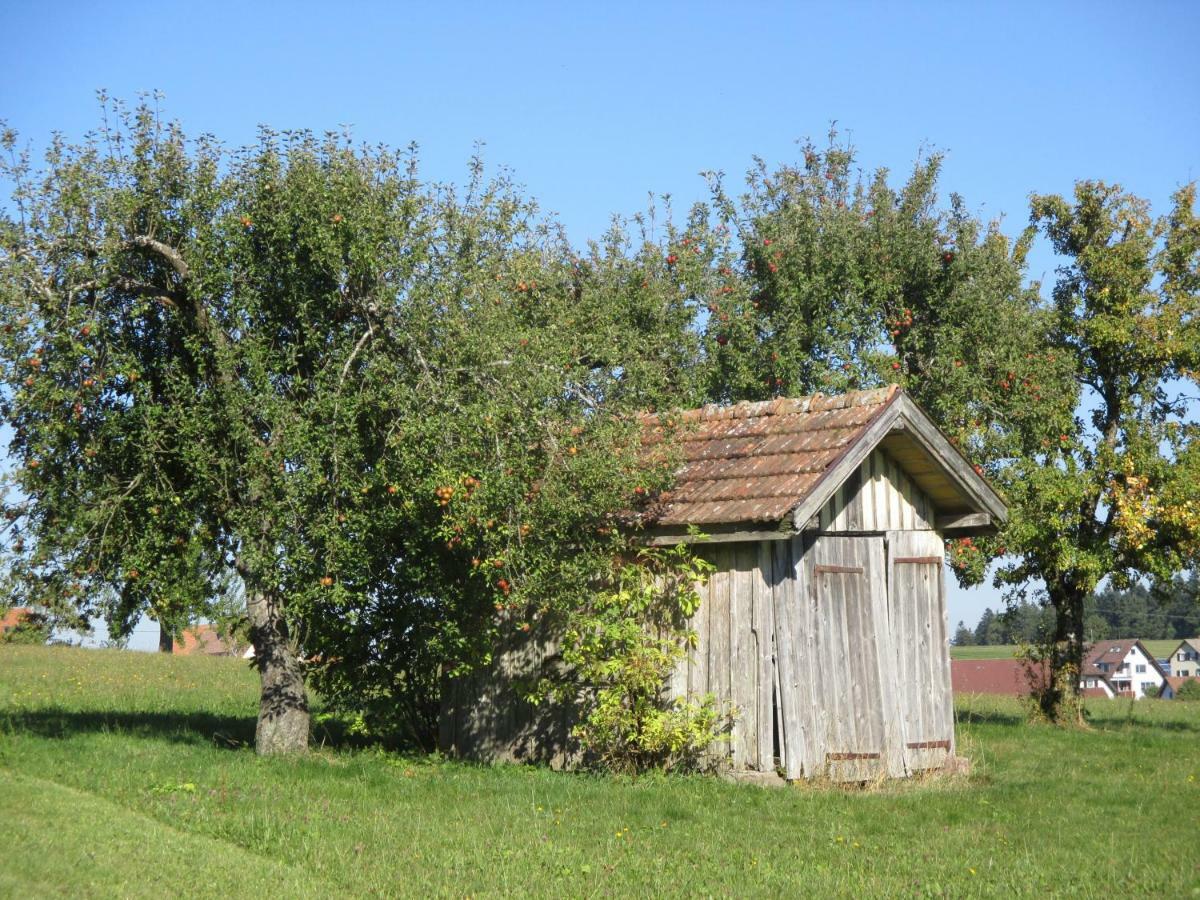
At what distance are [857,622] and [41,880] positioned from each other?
31.1ft

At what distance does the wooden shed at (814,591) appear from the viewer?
14.0m

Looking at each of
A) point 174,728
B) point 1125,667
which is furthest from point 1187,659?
point 174,728

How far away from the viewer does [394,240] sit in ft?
46.9

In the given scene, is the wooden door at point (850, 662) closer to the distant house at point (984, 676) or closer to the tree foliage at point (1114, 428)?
the tree foliage at point (1114, 428)

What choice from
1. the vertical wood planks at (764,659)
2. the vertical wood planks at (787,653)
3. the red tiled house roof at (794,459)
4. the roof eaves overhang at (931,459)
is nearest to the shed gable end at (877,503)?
the red tiled house roof at (794,459)

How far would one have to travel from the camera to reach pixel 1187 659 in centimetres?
11912

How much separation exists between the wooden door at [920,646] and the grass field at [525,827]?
24.9 inches

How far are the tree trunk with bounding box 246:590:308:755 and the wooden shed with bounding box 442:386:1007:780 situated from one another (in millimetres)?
2262

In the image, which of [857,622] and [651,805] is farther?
[857,622]

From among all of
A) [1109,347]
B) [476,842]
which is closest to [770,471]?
[476,842]

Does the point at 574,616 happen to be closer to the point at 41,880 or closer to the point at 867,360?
the point at 41,880

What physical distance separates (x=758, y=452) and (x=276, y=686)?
640 centimetres

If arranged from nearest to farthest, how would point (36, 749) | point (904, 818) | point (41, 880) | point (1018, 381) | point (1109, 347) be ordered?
1. point (41, 880)
2. point (904, 818)
3. point (36, 749)
4. point (1018, 381)
5. point (1109, 347)

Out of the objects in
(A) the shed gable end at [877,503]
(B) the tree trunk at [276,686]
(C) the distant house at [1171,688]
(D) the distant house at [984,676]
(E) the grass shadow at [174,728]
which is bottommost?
(C) the distant house at [1171,688]
